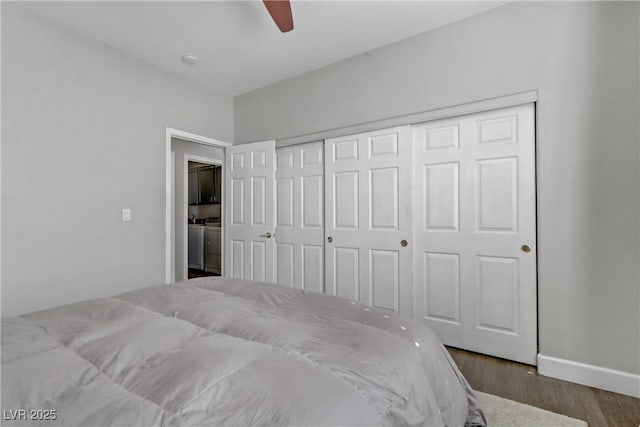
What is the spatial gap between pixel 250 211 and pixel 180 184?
1770 millimetres

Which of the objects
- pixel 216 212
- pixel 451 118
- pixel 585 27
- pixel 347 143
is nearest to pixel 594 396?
pixel 451 118

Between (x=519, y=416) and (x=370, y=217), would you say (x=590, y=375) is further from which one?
(x=370, y=217)

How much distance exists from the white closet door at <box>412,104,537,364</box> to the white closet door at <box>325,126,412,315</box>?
122 mm

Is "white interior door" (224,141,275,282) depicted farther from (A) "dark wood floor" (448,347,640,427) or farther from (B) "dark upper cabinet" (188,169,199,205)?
(B) "dark upper cabinet" (188,169,199,205)

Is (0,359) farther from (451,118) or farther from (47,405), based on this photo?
(451,118)

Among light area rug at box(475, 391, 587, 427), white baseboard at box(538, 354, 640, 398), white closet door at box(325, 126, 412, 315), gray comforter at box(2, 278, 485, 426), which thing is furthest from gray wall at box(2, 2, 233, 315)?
white baseboard at box(538, 354, 640, 398)

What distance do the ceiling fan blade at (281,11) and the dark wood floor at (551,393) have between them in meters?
2.62

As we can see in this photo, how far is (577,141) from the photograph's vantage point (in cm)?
207

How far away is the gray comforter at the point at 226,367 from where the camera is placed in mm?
690

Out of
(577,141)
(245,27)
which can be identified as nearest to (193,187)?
(245,27)

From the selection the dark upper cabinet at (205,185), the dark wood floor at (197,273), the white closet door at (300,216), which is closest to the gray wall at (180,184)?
the dark wood floor at (197,273)

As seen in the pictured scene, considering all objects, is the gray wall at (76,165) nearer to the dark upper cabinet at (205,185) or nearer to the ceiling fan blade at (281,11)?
the ceiling fan blade at (281,11)

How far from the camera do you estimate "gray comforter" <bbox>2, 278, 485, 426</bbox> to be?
27.2 inches

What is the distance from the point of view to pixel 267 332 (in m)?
1.07
